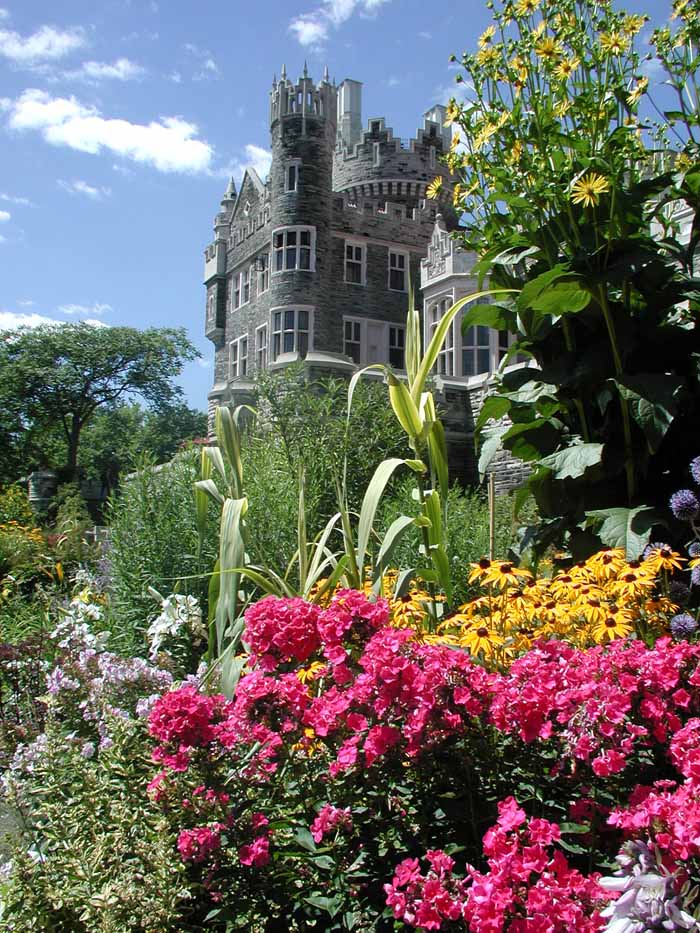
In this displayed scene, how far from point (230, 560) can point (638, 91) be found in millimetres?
2841

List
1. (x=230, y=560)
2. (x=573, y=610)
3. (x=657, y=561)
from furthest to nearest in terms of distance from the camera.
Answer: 1. (x=230, y=560)
2. (x=657, y=561)
3. (x=573, y=610)

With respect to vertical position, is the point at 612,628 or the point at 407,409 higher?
the point at 407,409

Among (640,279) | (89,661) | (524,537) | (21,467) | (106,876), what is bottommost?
(106,876)

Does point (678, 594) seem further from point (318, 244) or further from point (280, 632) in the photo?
point (318, 244)

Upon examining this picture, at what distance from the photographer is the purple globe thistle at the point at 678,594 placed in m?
3.21

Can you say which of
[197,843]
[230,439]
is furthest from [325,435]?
[197,843]

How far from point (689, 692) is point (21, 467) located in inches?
1533

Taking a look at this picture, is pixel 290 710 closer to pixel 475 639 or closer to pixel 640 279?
pixel 475 639

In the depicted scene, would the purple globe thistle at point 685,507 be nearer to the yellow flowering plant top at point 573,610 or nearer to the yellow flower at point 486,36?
the yellow flowering plant top at point 573,610

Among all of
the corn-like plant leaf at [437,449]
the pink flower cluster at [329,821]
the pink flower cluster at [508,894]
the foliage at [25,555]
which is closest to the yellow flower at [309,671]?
the pink flower cluster at [329,821]

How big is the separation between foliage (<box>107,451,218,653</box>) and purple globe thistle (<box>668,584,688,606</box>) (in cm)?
252

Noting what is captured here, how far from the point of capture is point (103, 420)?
46531 millimetres

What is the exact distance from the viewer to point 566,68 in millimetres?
3768

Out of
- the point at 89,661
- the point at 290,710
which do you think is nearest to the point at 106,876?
the point at 290,710
